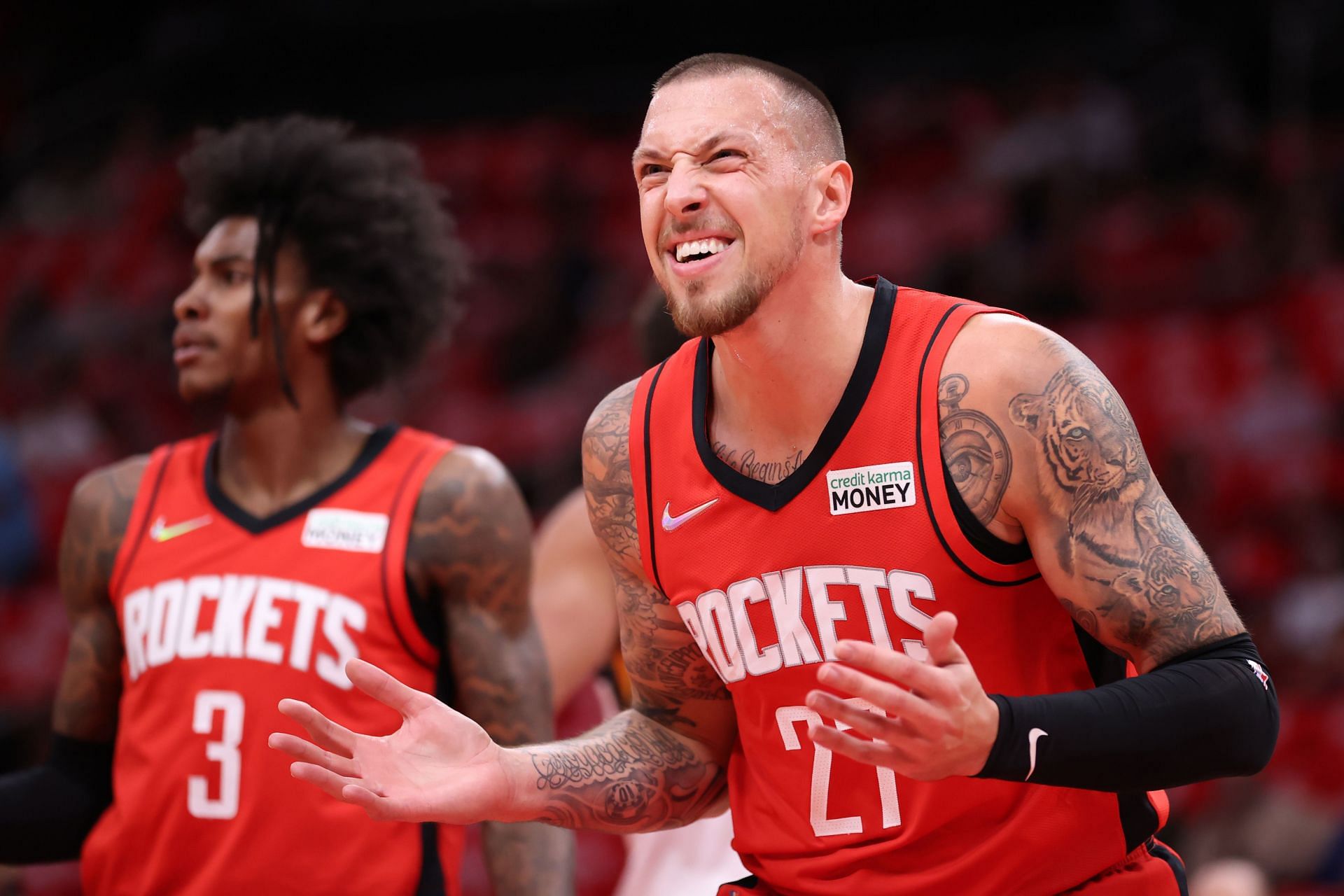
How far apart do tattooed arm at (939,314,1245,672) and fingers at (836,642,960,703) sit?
44 cm

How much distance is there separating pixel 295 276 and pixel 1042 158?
22.2 ft

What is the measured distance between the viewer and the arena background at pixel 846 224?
7.70 meters

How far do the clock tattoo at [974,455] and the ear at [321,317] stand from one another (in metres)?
1.93

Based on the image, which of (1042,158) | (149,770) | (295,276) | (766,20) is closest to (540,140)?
(766,20)

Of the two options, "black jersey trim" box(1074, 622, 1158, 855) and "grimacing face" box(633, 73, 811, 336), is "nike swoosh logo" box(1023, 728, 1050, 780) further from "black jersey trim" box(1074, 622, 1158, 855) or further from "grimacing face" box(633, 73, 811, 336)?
"grimacing face" box(633, 73, 811, 336)

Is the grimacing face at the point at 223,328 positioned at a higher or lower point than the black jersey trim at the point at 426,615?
higher

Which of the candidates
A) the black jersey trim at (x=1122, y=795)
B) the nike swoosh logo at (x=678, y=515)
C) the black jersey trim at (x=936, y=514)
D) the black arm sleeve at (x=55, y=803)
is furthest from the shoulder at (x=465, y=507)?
the black jersey trim at (x=1122, y=795)

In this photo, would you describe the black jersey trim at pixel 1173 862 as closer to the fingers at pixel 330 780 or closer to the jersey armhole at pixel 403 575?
the fingers at pixel 330 780

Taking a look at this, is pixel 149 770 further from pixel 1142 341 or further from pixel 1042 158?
pixel 1042 158

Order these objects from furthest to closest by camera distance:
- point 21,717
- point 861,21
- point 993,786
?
point 861,21 → point 21,717 → point 993,786

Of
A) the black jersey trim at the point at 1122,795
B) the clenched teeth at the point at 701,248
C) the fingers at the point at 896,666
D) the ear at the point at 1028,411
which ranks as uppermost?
the clenched teeth at the point at 701,248

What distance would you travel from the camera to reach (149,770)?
3320mm

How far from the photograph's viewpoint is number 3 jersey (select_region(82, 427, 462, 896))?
10.6 feet

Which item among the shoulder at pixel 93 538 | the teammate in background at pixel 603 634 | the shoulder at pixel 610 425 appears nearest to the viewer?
the shoulder at pixel 610 425
